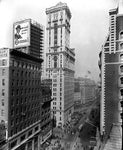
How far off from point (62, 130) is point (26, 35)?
45296mm

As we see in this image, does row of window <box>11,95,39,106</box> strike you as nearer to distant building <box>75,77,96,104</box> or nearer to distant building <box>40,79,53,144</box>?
distant building <box>40,79,53,144</box>

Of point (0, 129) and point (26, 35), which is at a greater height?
point (26, 35)

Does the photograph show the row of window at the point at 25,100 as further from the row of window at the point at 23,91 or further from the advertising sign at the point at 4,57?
the advertising sign at the point at 4,57

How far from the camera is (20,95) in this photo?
4222 cm

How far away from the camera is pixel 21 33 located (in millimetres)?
52938

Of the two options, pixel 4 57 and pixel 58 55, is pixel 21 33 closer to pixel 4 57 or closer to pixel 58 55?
pixel 4 57

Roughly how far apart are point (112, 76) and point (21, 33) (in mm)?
36535

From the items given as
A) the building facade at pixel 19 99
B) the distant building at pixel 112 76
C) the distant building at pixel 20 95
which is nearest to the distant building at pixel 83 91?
the distant building at pixel 20 95

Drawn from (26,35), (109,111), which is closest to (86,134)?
(109,111)

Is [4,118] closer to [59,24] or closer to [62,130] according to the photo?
[62,130]

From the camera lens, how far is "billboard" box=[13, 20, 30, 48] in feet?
173

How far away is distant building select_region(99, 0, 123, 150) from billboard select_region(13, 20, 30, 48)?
32.0 meters

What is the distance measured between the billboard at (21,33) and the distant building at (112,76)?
105 ft

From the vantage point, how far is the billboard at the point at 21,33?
52625mm
